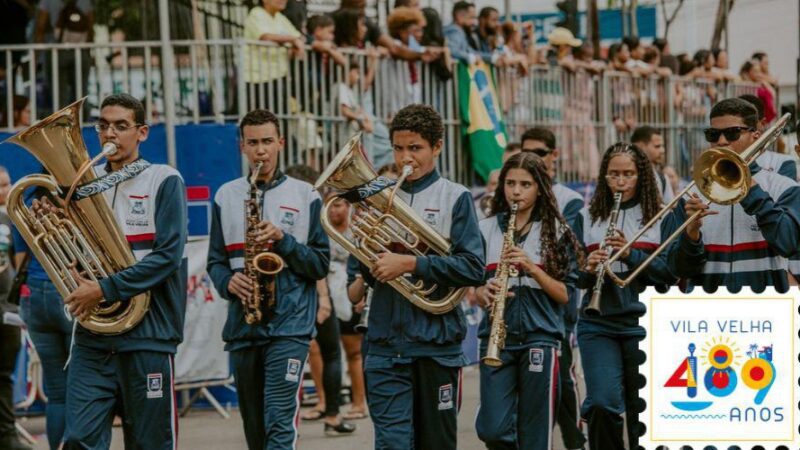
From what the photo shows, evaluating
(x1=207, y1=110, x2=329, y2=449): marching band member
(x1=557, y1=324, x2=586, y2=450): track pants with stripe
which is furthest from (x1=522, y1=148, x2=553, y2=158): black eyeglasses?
(x1=207, y1=110, x2=329, y2=449): marching band member

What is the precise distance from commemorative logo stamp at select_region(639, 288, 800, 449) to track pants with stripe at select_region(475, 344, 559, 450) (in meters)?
1.46

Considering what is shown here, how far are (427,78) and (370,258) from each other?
757 cm

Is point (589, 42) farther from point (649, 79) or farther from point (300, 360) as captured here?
point (300, 360)

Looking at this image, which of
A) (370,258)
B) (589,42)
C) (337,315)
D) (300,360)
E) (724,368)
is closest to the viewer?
(724,368)

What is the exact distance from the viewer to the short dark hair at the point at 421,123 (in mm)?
8047

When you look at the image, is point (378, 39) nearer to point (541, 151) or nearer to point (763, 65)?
point (541, 151)

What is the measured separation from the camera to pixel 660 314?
698 cm

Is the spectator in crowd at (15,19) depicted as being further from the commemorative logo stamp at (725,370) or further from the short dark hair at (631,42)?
the commemorative logo stamp at (725,370)

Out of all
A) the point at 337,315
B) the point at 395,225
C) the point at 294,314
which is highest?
the point at 395,225

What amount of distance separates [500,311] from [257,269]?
131cm

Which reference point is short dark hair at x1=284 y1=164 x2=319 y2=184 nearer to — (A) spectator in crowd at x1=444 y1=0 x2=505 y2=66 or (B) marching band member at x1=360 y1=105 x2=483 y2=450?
(B) marching band member at x1=360 y1=105 x2=483 y2=450

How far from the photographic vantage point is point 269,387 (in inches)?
327

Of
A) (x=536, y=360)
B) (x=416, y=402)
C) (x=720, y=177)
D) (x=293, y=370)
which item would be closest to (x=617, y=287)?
(x=536, y=360)

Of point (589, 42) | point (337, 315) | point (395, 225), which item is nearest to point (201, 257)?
point (337, 315)
